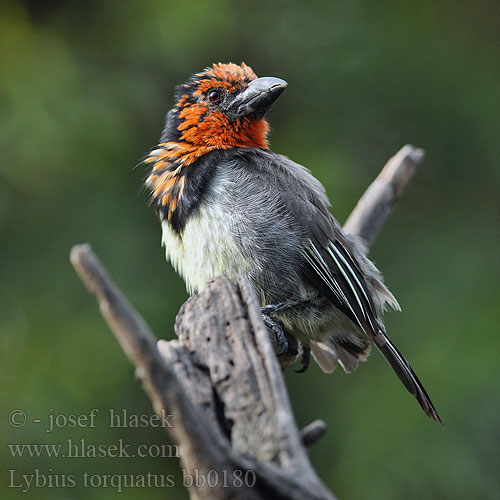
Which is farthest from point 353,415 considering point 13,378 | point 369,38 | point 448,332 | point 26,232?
point 369,38

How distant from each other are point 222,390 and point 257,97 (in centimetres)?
223

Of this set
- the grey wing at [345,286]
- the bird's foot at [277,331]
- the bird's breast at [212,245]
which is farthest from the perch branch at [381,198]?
the bird's foot at [277,331]

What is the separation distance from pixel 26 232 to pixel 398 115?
11.5 feet

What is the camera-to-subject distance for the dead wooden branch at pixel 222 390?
1.65 meters

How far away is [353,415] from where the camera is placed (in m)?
5.34

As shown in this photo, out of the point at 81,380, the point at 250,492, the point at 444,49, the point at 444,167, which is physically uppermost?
the point at 444,49

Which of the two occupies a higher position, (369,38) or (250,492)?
(369,38)

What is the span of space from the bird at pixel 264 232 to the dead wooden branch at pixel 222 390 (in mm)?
826

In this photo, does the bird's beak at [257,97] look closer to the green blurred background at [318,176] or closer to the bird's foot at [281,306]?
the bird's foot at [281,306]

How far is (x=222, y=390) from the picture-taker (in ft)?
7.41

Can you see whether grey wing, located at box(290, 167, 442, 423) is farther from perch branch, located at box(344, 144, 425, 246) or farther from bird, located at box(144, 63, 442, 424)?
perch branch, located at box(344, 144, 425, 246)

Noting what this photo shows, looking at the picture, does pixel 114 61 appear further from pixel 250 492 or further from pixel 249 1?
pixel 250 492

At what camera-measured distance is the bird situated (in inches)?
142

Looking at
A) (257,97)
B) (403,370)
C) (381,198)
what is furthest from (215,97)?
(403,370)
